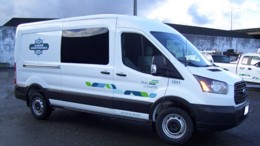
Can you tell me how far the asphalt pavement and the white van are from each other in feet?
1.42

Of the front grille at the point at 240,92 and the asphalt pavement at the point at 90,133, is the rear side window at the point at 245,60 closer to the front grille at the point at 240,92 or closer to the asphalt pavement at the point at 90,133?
the asphalt pavement at the point at 90,133

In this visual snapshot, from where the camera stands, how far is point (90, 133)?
6.80 metres

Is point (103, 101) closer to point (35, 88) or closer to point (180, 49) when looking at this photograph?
point (180, 49)

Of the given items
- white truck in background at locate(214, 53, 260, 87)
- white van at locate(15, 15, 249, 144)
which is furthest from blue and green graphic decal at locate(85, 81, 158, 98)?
white truck in background at locate(214, 53, 260, 87)

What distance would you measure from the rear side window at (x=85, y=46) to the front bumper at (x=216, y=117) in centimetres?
216

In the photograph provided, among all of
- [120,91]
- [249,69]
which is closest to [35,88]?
[120,91]

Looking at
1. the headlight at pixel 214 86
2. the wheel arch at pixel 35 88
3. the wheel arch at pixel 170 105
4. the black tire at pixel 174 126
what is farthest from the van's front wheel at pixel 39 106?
the headlight at pixel 214 86

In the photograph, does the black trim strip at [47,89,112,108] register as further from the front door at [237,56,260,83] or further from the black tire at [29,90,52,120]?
the front door at [237,56,260,83]

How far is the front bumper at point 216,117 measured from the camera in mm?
5559

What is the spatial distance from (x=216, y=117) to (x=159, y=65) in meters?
1.32

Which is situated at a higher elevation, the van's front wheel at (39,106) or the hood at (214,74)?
the hood at (214,74)

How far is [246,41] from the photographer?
40.6 metres

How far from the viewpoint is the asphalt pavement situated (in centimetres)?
614

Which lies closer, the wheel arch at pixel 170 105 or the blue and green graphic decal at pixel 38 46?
the wheel arch at pixel 170 105
